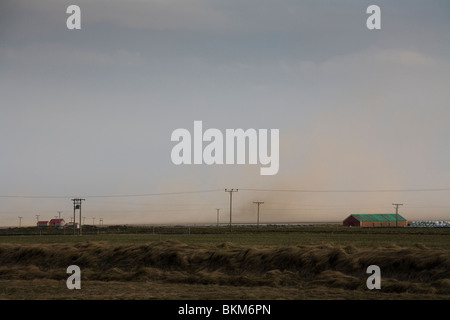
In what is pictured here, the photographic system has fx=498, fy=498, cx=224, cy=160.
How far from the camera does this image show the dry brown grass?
20.4m

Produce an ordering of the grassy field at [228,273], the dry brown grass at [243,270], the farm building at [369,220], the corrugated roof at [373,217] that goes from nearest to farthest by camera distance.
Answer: the grassy field at [228,273], the dry brown grass at [243,270], the farm building at [369,220], the corrugated roof at [373,217]

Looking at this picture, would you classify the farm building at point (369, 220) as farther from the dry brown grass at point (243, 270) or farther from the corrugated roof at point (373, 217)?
the dry brown grass at point (243, 270)

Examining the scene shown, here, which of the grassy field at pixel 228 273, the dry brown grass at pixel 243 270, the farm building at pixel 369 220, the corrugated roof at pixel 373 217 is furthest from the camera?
the corrugated roof at pixel 373 217

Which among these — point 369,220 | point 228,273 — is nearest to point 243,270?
point 228,273

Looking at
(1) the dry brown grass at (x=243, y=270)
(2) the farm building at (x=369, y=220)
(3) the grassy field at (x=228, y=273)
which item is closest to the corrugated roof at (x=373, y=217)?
(2) the farm building at (x=369, y=220)

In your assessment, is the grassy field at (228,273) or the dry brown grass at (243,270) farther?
the dry brown grass at (243,270)

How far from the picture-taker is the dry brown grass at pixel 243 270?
20.4 metres

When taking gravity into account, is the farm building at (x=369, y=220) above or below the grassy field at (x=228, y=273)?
below

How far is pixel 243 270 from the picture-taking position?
26.0 meters

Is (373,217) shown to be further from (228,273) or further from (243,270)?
(228,273)

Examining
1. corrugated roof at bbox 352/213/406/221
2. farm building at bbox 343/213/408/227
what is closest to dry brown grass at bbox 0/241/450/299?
farm building at bbox 343/213/408/227

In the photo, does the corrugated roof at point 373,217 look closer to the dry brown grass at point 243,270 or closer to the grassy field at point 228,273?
the grassy field at point 228,273

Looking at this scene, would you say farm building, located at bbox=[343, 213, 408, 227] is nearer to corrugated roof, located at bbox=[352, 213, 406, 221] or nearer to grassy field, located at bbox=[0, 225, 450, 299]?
corrugated roof, located at bbox=[352, 213, 406, 221]
